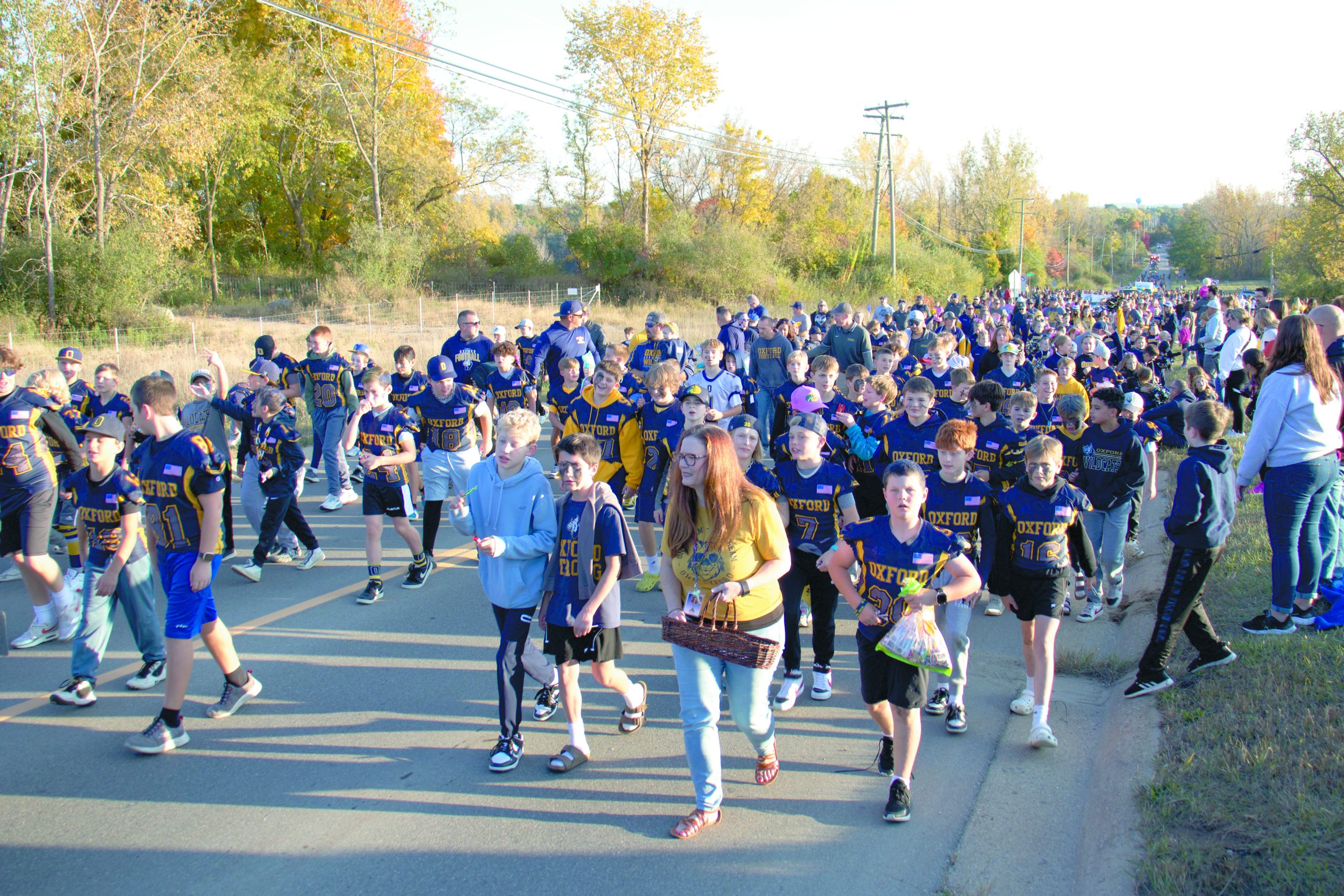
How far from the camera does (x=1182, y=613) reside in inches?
194

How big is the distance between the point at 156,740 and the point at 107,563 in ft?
4.56

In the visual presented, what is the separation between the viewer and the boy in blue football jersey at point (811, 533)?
5.14 meters

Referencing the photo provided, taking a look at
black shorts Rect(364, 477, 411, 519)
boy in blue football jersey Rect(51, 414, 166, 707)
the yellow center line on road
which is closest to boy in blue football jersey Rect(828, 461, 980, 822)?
boy in blue football jersey Rect(51, 414, 166, 707)

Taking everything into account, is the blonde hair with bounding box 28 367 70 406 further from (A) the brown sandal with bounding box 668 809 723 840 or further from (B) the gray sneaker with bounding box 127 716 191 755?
(A) the brown sandal with bounding box 668 809 723 840

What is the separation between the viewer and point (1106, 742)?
185 inches

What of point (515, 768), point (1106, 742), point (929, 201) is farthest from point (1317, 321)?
point (929, 201)

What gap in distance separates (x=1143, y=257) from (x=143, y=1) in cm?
15186

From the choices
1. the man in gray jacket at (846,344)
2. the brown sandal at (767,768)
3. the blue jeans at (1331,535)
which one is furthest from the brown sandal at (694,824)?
the man in gray jacket at (846,344)

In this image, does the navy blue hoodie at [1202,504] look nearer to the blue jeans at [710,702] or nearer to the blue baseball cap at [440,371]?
the blue jeans at [710,702]

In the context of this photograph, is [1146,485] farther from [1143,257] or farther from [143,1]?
[1143,257]

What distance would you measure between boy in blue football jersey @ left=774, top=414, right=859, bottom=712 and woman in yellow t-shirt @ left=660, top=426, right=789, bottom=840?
1201mm

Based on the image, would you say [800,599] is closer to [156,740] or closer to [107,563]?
[156,740]

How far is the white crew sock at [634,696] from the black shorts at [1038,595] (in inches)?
85.1


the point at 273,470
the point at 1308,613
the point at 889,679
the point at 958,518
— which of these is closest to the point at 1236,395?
the point at 1308,613
